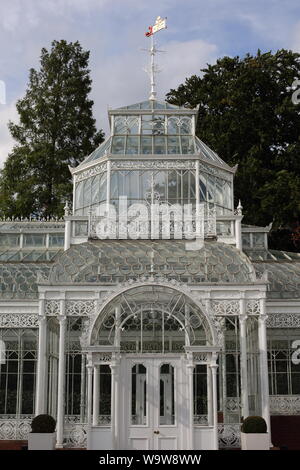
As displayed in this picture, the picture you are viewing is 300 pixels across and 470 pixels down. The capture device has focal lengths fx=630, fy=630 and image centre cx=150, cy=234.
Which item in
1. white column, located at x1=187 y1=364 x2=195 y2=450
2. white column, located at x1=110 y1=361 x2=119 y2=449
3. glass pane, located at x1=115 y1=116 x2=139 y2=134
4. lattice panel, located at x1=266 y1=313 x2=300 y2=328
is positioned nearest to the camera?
white column, located at x1=187 y1=364 x2=195 y2=450

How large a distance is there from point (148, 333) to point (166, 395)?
196 centimetres

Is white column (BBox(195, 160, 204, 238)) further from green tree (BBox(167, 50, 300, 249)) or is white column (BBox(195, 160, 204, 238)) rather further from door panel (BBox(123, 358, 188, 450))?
green tree (BBox(167, 50, 300, 249))

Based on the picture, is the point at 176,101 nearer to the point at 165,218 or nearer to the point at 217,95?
the point at 217,95

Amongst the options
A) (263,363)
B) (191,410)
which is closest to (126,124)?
(263,363)

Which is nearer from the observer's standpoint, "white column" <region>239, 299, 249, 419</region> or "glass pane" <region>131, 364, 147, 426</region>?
"glass pane" <region>131, 364, 147, 426</region>

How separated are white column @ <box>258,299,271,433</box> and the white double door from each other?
7.74ft

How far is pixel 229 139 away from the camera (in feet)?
132

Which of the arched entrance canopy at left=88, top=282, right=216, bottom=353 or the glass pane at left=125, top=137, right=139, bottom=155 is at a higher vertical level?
the glass pane at left=125, top=137, right=139, bottom=155

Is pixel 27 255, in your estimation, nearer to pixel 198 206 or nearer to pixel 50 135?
pixel 198 206

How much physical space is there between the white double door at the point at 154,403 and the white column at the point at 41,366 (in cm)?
238

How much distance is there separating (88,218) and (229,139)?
2002 centimetres

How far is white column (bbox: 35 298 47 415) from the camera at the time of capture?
1819cm

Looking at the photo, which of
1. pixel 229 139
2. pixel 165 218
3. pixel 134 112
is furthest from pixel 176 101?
pixel 165 218

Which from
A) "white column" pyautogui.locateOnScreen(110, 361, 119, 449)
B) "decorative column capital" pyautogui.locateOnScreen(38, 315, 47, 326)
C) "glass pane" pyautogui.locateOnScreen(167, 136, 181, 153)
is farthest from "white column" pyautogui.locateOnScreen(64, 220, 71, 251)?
"white column" pyautogui.locateOnScreen(110, 361, 119, 449)
